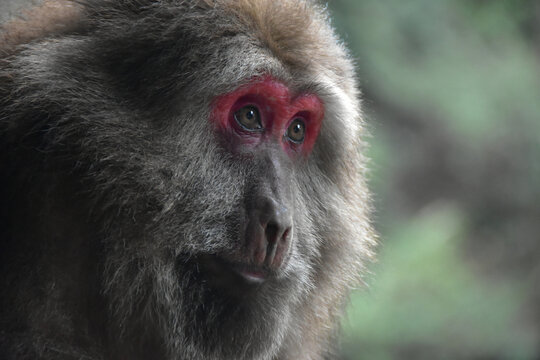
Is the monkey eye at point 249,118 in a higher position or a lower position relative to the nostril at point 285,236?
higher

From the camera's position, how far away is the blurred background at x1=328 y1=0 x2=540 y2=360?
8391 mm

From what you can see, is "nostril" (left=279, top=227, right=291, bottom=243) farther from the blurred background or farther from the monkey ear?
the blurred background

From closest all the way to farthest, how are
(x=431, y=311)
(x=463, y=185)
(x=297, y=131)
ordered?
(x=297, y=131)
(x=431, y=311)
(x=463, y=185)

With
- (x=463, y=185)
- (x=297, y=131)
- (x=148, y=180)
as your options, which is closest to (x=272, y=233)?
(x=148, y=180)

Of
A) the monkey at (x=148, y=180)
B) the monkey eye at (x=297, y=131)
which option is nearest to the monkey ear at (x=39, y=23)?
the monkey at (x=148, y=180)

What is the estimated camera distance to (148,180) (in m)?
3.13

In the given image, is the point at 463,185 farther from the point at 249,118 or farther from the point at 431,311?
the point at 249,118

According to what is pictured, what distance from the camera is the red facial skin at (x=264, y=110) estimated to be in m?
3.30

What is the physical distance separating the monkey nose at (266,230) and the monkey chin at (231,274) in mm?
51

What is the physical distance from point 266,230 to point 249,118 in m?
0.56

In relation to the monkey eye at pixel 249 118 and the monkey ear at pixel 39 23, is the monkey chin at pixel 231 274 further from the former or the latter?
the monkey ear at pixel 39 23

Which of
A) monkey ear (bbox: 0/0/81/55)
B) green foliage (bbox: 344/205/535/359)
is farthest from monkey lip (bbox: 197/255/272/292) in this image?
green foliage (bbox: 344/205/535/359)

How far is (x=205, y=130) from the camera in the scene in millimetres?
3260

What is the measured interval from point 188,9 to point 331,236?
1345mm
